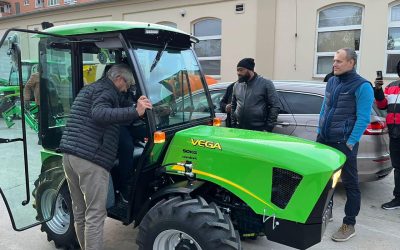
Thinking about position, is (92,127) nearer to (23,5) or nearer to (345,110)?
(345,110)

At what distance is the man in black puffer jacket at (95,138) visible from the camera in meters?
2.57

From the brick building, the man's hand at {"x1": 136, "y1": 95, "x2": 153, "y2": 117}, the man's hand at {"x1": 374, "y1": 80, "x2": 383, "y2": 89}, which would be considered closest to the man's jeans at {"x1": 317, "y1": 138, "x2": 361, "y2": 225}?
the man's hand at {"x1": 374, "y1": 80, "x2": 383, "y2": 89}

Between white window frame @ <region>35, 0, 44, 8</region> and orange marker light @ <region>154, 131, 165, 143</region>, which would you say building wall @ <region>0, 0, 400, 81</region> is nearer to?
orange marker light @ <region>154, 131, 165, 143</region>

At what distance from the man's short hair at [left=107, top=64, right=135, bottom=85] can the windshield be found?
0.10 m

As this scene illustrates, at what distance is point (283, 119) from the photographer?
16.1 ft

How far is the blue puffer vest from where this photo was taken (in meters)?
3.45

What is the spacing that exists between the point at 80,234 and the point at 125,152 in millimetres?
768

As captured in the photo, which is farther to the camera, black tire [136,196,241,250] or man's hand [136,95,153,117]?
man's hand [136,95,153,117]

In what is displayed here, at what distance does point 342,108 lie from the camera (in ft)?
11.5

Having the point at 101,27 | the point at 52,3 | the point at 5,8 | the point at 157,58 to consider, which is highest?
the point at 5,8

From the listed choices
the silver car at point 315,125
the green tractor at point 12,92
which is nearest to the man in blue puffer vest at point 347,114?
the silver car at point 315,125

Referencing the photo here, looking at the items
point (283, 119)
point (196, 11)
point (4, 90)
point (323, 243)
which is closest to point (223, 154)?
point (323, 243)

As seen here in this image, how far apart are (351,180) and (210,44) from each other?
9452 mm

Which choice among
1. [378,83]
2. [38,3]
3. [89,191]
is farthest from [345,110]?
[38,3]
